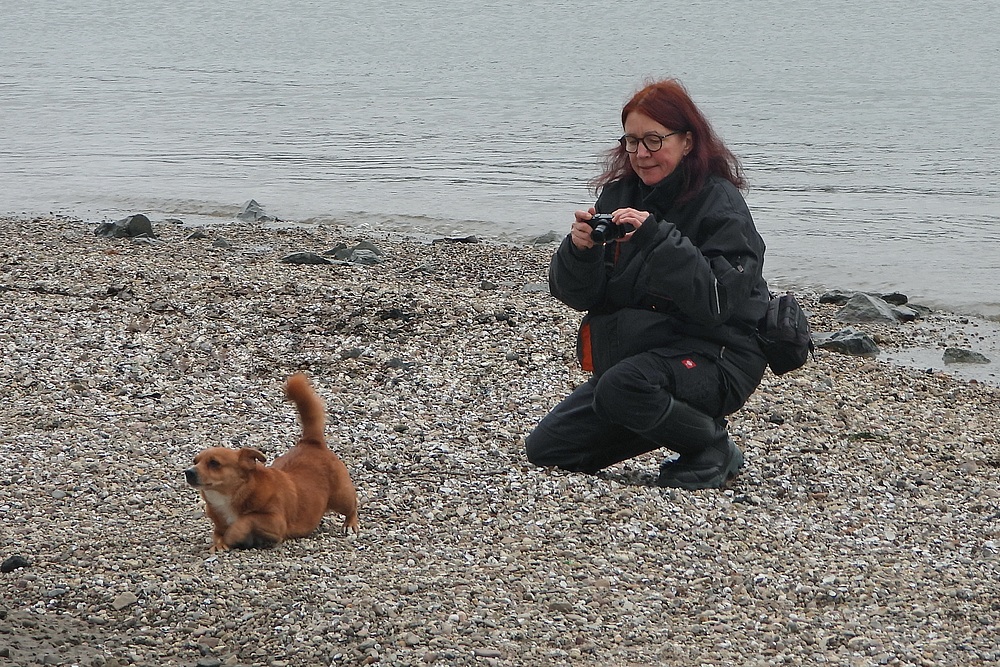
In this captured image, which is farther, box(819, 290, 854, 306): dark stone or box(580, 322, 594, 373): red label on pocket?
box(819, 290, 854, 306): dark stone

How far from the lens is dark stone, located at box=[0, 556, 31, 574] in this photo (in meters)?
4.46

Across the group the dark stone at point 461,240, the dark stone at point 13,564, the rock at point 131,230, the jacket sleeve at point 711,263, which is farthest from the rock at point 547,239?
the dark stone at point 13,564

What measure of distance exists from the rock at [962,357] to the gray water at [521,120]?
2060mm

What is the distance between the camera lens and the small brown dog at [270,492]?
15.0ft

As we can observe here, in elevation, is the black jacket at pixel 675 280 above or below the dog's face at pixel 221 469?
above

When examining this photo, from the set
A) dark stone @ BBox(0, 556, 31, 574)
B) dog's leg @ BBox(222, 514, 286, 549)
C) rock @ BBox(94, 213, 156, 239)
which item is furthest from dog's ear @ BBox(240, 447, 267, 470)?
rock @ BBox(94, 213, 156, 239)

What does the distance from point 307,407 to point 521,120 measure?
66.6ft

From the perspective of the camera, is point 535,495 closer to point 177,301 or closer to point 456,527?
point 456,527

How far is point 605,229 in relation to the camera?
5031 mm

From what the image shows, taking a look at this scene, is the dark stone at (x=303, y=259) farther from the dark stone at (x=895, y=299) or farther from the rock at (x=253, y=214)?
the dark stone at (x=895, y=299)

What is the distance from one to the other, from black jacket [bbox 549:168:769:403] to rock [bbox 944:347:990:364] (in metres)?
3.74

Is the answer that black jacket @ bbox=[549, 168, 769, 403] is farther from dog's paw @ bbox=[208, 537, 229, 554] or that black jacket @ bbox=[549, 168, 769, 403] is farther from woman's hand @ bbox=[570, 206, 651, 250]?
dog's paw @ bbox=[208, 537, 229, 554]

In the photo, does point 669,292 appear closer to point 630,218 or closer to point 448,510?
point 630,218

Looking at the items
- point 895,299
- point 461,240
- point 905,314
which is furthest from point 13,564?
point 461,240
